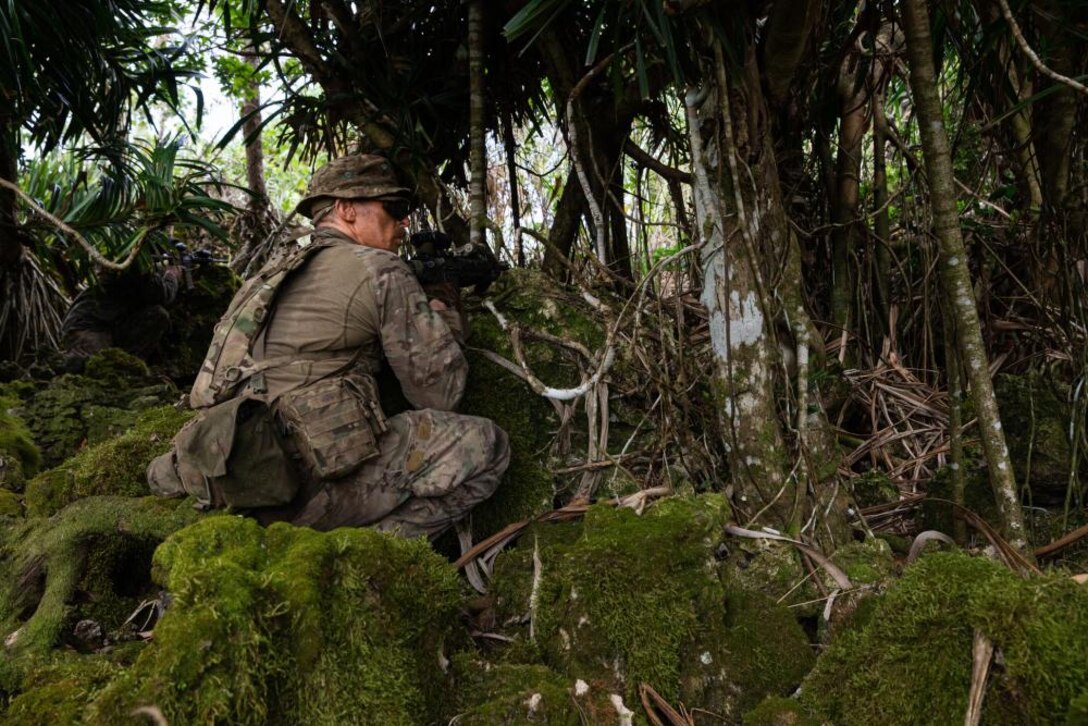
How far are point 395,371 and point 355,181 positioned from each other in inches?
31.2

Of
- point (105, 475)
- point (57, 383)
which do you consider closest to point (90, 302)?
point (57, 383)

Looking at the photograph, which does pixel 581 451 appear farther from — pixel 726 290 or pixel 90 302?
pixel 90 302

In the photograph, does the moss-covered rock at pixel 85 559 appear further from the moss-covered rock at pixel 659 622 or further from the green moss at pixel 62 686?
the moss-covered rock at pixel 659 622

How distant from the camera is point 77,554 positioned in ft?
9.18

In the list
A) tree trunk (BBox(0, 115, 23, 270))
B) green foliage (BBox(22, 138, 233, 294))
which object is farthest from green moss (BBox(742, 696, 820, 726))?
tree trunk (BBox(0, 115, 23, 270))

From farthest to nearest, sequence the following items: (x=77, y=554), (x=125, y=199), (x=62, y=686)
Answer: (x=125, y=199), (x=77, y=554), (x=62, y=686)

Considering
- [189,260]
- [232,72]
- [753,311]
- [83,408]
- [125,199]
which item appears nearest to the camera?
[753,311]

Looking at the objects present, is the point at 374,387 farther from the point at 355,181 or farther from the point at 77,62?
the point at 77,62

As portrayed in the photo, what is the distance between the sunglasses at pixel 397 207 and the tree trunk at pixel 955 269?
1.91 meters

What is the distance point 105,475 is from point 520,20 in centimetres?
249

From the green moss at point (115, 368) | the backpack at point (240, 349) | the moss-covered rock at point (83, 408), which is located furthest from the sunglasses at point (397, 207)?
the green moss at point (115, 368)

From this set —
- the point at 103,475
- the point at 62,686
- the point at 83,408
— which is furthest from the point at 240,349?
the point at 83,408

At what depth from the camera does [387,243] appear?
3291mm

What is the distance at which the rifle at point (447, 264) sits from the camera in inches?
122
